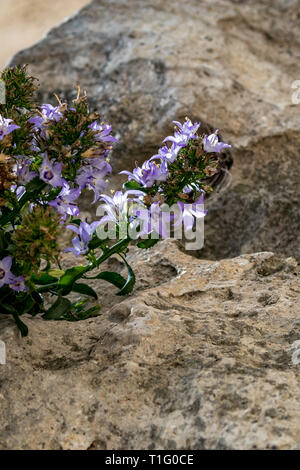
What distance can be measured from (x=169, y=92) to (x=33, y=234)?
1616mm

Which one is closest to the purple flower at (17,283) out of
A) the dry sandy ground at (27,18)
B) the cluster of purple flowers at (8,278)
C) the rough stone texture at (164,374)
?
the cluster of purple flowers at (8,278)

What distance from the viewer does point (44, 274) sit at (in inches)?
66.1

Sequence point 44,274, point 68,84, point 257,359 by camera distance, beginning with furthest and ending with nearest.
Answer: point 68,84 < point 44,274 < point 257,359

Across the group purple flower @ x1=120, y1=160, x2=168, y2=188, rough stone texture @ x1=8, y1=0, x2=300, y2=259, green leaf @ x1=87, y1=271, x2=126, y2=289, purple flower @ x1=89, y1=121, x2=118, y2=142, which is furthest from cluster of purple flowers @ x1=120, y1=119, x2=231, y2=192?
rough stone texture @ x1=8, y1=0, x2=300, y2=259

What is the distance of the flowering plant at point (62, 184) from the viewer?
1439 mm

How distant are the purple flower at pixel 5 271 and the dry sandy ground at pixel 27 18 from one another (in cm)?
487

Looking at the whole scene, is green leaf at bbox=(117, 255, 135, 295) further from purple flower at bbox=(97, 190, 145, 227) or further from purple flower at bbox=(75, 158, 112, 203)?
purple flower at bbox=(75, 158, 112, 203)

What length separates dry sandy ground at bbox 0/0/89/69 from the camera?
6.24 metres

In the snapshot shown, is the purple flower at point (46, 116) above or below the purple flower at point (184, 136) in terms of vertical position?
above

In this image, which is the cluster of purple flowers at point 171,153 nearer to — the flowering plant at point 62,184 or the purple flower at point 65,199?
the flowering plant at point 62,184
